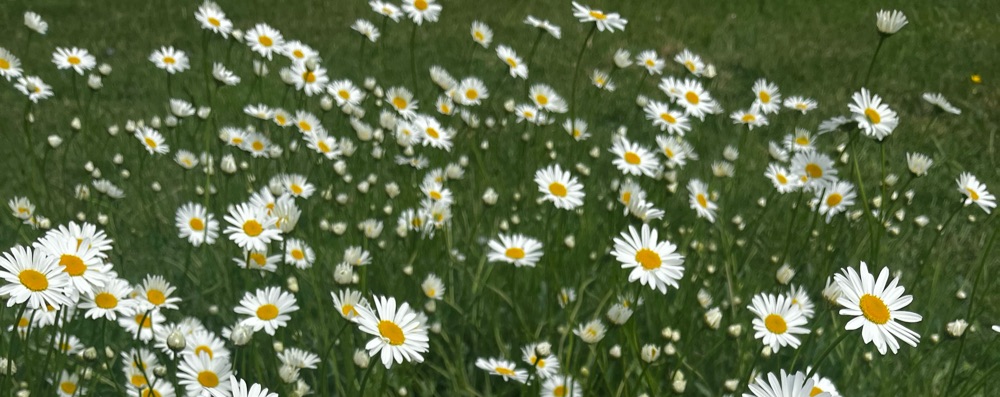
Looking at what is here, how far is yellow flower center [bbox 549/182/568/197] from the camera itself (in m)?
2.06

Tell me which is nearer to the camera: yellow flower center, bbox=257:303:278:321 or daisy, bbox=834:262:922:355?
daisy, bbox=834:262:922:355

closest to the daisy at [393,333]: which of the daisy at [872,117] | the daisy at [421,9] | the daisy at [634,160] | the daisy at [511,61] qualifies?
the daisy at [872,117]

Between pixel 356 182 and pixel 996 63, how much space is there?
3.68 metres

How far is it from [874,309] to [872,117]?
77 cm

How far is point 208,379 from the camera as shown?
1433 mm

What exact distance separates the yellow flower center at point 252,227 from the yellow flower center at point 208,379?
0.32 m

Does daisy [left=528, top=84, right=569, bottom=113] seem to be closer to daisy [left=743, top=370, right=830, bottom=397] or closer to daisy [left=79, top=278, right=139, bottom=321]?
daisy [left=79, top=278, right=139, bottom=321]

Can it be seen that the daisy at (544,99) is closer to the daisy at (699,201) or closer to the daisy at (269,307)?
the daisy at (699,201)

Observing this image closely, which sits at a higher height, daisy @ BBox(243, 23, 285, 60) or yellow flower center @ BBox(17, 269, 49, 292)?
daisy @ BBox(243, 23, 285, 60)

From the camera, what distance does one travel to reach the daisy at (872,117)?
65.0 inches

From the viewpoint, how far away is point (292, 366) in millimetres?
1446

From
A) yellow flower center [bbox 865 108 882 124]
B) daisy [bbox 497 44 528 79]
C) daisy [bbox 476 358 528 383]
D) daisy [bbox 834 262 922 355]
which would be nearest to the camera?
daisy [bbox 834 262 922 355]

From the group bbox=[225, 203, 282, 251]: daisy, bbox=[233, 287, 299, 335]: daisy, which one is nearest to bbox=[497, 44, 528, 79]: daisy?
bbox=[225, 203, 282, 251]: daisy

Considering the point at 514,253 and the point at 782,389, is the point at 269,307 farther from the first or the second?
the point at 782,389
